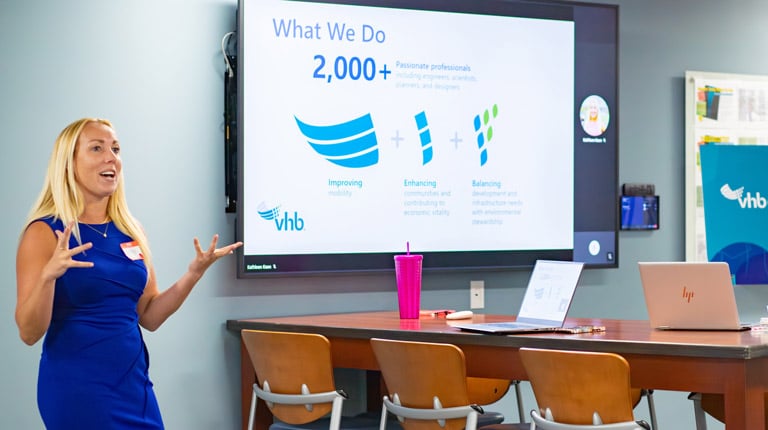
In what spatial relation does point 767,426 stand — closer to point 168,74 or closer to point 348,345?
point 348,345

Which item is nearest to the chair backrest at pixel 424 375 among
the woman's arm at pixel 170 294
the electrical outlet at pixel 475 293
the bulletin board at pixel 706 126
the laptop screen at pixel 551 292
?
the laptop screen at pixel 551 292

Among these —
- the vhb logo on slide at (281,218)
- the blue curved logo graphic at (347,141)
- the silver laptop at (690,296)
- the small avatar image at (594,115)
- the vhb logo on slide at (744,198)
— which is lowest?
the silver laptop at (690,296)

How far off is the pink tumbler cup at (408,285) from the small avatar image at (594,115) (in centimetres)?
129

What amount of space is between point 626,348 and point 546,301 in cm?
51

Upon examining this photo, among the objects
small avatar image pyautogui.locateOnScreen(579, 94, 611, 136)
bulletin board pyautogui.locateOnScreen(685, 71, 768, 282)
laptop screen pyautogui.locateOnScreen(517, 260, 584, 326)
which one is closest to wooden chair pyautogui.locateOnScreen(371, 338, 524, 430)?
laptop screen pyautogui.locateOnScreen(517, 260, 584, 326)

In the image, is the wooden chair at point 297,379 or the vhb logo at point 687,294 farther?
the wooden chair at point 297,379

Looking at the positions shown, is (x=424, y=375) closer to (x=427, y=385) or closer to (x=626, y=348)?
(x=427, y=385)

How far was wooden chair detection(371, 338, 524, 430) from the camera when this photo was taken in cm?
362

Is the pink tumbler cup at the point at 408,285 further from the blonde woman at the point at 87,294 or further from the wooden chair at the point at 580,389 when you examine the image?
the blonde woman at the point at 87,294

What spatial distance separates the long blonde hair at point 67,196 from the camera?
3.17 metres

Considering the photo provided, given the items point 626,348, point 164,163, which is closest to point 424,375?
point 626,348

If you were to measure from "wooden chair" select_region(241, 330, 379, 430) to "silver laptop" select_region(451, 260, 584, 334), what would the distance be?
1.69 ft

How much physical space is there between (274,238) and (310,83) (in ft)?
2.24

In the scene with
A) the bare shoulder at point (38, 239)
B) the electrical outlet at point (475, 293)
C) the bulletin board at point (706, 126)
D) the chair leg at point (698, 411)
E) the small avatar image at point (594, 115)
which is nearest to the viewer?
the bare shoulder at point (38, 239)
